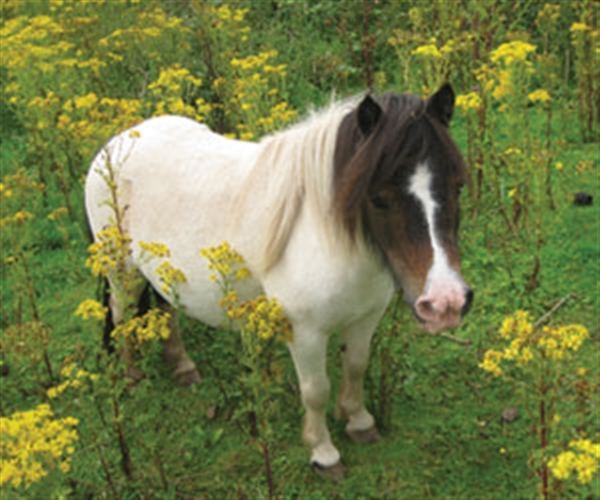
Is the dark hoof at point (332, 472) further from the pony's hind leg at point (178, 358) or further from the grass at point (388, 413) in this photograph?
the pony's hind leg at point (178, 358)

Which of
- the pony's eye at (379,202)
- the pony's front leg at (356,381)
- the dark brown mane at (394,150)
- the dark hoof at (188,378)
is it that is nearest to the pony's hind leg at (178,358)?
the dark hoof at (188,378)

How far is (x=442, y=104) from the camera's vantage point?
7.66 feet

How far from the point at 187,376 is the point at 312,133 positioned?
185 cm

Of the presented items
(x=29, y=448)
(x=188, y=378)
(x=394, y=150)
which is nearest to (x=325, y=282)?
(x=394, y=150)

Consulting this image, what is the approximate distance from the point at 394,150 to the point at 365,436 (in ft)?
5.60

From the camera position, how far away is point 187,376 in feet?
12.9

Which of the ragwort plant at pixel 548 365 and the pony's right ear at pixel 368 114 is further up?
the pony's right ear at pixel 368 114

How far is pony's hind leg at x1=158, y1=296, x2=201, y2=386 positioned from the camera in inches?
154

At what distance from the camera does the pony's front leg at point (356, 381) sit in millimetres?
3107

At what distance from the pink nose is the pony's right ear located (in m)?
0.59

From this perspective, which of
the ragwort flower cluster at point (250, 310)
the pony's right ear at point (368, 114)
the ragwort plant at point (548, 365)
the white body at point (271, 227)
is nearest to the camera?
the ragwort plant at point (548, 365)

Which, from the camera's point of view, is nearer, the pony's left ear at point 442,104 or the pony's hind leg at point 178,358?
the pony's left ear at point 442,104

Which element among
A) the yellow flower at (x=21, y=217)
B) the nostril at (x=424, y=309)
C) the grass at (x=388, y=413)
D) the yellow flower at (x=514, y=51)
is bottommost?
the grass at (x=388, y=413)

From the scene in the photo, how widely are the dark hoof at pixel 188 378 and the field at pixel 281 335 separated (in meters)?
0.06
